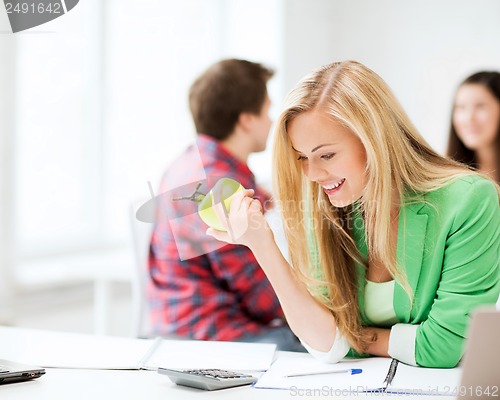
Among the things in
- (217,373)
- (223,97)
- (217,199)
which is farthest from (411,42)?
(217,373)

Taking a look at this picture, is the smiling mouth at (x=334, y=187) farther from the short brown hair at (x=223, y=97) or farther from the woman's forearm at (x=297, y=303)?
the short brown hair at (x=223, y=97)

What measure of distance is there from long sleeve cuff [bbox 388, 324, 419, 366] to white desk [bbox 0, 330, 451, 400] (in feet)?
0.72

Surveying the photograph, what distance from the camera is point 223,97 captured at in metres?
2.48

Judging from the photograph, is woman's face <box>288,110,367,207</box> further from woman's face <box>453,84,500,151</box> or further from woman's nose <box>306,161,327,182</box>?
woman's face <box>453,84,500,151</box>

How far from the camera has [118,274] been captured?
8.91 feet

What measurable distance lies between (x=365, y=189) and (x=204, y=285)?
917mm

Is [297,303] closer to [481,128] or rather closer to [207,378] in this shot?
[207,378]

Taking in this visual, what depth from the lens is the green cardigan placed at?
4.45ft

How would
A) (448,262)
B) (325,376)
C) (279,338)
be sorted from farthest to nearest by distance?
(279,338)
(448,262)
(325,376)

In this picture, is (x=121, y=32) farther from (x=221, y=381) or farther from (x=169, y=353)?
(x=221, y=381)

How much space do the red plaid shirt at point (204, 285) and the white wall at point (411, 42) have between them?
2.15 metres

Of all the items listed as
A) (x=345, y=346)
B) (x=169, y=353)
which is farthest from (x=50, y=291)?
(x=345, y=346)

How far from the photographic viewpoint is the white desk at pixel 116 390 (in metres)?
1.16

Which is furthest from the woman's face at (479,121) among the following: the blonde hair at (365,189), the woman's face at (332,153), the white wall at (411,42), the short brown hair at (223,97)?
the woman's face at (332,153)
